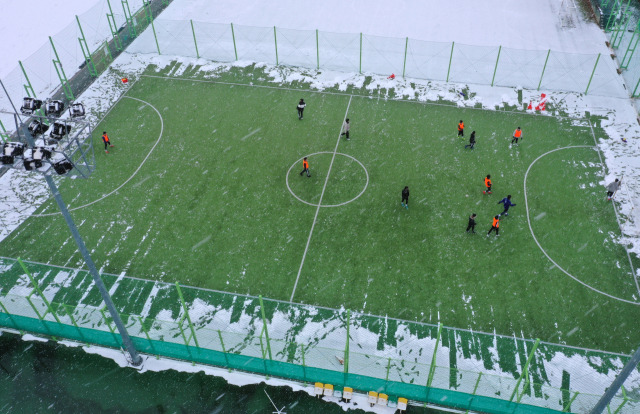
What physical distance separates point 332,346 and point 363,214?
672 cm

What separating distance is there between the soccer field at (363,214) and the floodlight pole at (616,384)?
4.17 metres

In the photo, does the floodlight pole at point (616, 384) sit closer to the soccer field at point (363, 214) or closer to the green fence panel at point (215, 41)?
the soccer field at point (363, 214)

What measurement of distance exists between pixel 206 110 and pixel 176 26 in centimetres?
1094

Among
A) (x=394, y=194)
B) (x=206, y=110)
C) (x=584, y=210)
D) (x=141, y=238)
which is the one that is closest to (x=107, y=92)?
(x=206, y=110)

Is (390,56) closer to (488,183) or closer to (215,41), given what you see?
(215,41)

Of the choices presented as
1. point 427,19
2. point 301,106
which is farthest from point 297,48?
point 427,19

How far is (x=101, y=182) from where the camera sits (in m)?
22.6

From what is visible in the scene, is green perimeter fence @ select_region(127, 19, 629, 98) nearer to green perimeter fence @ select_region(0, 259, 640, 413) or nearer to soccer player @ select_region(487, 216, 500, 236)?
soccer player @ select_region(487, 216, 500, 236)

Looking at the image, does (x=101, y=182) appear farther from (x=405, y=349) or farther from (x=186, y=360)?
(x=405, y=349)

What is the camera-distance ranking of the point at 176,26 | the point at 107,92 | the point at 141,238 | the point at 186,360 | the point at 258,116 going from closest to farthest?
the point at 186,360 < the point at 141,238 < the point at 258,116 < the point at 107,92 < the point at 176,26

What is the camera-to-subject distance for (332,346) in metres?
16.2

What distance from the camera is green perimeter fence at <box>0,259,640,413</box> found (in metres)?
14.0

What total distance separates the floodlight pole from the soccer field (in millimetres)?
4165

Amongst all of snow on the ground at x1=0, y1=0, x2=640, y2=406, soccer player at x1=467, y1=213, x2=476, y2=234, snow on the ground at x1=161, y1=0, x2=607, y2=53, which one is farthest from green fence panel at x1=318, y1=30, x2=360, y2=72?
soccer player at x1=467, y1=213, x2=476, y2=234
